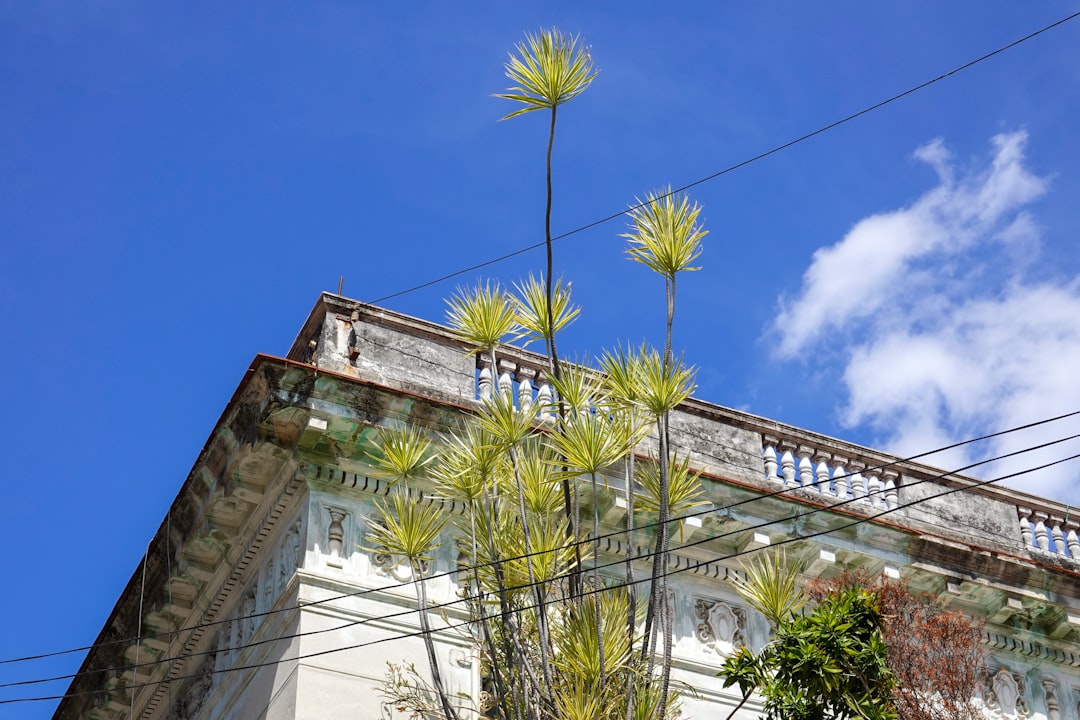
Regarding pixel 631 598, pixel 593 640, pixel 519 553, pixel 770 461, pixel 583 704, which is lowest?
pixel 583 704

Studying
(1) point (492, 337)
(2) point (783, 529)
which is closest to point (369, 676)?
(1) point (492, 337)

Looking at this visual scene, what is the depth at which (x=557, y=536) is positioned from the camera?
33.7 feet

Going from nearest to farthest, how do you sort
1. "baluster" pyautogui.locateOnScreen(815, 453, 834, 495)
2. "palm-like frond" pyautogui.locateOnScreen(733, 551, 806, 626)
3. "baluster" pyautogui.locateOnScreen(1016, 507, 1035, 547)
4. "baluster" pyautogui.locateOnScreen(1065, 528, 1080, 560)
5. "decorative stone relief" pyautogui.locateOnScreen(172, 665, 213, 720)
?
1. "palm-like frond" pyautogui.locateOnScreen(733, 551, 806, 626)
2. "decorative stone relief" pyautogui.locateOnScreen(172, 665, 213, 720)
3. "baluster" pyautogui.locateOnScreen(815, 453, 834, 495)
4. "baluster" pyautogui.locateOnScreen(1016, 507, 1035, 547)
5. "baluster" pyautogui.locateOnScreen(1065, 528, 1080, 560)

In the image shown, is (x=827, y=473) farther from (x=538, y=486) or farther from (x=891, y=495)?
(x=538, y=486)

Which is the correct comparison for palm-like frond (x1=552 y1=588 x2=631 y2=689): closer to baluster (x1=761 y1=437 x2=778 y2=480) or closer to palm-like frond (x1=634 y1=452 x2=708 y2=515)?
palm-like frond (x1=634 y1=452 x2=708 y2=515)

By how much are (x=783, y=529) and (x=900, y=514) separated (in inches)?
61.0

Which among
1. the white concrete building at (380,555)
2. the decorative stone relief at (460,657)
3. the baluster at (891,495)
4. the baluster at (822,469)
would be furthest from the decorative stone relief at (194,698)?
the baluster at (891,495)

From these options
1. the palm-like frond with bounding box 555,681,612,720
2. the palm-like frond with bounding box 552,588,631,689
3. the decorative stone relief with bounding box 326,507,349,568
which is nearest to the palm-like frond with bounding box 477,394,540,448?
the palm-like frond with bounding box 552,588,631,689

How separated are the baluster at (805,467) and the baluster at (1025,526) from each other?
2.33m

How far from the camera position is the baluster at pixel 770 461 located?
560 inches

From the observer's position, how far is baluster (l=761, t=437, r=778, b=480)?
1423 centimetres

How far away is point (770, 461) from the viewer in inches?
563

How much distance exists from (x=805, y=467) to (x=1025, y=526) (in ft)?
8.17

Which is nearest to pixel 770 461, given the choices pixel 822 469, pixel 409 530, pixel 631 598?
pixel 822 469
